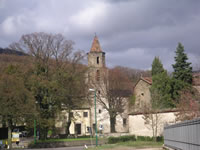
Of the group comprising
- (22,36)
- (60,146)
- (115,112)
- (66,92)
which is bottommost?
(60,146)

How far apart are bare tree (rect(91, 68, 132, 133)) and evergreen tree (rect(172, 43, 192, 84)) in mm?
13567

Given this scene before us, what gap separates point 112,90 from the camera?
177ft

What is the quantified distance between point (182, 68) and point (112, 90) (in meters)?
15.2

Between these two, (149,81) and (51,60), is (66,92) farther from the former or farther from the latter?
(149,81)

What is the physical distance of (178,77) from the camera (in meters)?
43.2

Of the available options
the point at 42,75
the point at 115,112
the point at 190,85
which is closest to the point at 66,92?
the point at 42,75

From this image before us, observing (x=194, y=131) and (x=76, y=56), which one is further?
(x=76, y=56)

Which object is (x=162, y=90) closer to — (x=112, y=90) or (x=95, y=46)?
(x=112, y=90)

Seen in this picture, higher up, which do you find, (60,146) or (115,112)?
(115,112)

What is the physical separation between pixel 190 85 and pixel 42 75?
2159cm

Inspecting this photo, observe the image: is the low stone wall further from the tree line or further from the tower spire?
the tower spire

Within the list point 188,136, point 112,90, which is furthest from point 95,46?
point 188,136

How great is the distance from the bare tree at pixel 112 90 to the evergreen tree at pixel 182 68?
13.6 metres

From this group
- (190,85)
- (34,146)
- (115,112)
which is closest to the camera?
(34,146)
